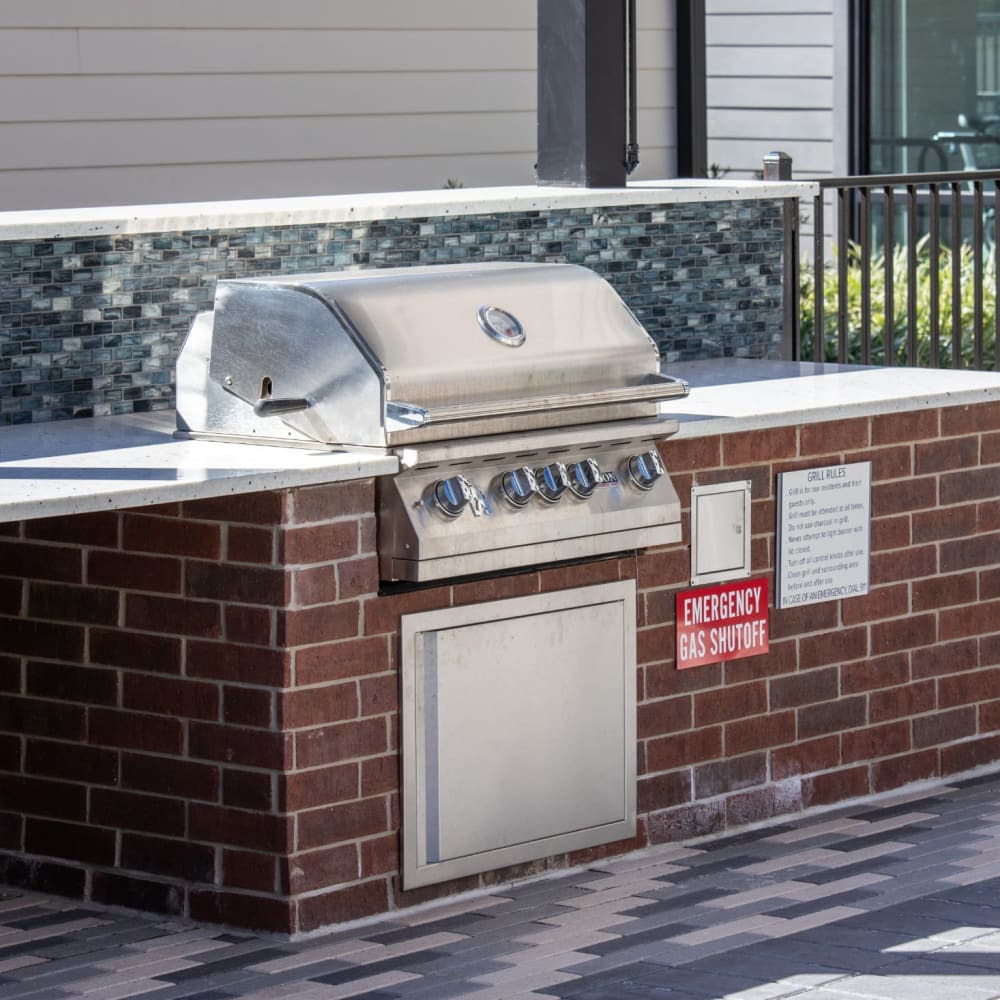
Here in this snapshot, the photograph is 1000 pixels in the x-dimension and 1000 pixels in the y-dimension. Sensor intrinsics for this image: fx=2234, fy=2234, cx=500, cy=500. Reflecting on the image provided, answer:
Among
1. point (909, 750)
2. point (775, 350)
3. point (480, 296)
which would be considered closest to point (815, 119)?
point (775, 350)

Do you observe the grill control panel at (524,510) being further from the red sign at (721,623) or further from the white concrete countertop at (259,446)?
the red sign at (721,623)

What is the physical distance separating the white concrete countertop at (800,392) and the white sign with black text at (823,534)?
0.16m

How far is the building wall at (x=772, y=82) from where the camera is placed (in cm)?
1214

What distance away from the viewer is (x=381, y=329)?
4.60 metres

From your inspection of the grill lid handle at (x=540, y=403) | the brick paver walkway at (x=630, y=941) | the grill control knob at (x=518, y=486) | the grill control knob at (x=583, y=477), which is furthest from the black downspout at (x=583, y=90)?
the brick paver walkway at (x=630, y=941)

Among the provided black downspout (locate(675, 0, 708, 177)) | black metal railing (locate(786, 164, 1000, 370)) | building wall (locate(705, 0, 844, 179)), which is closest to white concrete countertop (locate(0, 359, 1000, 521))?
black metal railing (locate(786, 164, 1000, 370))

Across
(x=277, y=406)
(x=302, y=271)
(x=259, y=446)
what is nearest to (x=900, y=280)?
(x=302, y=271)

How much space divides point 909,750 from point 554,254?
1.64 meters

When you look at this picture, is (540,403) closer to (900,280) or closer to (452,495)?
(452,495)

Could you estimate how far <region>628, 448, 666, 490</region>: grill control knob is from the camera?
4.96m

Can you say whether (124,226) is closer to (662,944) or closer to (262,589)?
(262,589)

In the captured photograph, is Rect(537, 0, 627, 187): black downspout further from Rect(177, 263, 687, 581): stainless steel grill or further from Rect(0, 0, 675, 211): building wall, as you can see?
Rect(0, 0, 675, 211): building wall

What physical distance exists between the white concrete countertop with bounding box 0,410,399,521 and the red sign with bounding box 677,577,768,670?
104 cm

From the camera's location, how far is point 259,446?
187 inches
